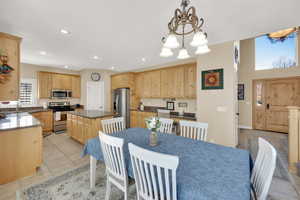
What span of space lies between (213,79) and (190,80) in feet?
2.98

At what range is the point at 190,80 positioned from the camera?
12.5ft

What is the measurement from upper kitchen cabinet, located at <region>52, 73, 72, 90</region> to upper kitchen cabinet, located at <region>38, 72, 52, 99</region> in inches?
5.2

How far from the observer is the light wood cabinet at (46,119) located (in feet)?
14.8

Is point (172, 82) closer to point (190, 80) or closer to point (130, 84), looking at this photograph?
point (190, 80)

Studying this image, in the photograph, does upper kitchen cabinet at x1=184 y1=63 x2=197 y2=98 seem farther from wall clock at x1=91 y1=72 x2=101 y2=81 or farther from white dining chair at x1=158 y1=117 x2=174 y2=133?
wall clock at x1=91 y1=72 x2=101 y2=81

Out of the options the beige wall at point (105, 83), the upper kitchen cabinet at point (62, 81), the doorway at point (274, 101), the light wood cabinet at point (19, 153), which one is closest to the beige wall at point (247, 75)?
the doorway at point (274, 101)

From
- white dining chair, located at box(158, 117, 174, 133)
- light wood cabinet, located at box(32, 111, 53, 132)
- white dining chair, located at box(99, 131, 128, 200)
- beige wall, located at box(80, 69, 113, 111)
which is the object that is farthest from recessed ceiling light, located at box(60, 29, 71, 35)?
light wood cabinet, located at box(32, 111, 53, 132)

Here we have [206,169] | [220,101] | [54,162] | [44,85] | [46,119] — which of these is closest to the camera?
[206,169]

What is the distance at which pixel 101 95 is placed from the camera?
574 centimetres

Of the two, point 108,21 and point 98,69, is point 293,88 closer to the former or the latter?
point 108,21

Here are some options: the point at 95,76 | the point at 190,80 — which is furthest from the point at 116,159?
the point at 95,76

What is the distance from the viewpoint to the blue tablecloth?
0.86 m

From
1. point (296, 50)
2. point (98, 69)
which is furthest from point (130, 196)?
point (296, 50)

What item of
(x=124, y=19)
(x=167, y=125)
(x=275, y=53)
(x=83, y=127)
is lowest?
(x=83, y=127)
